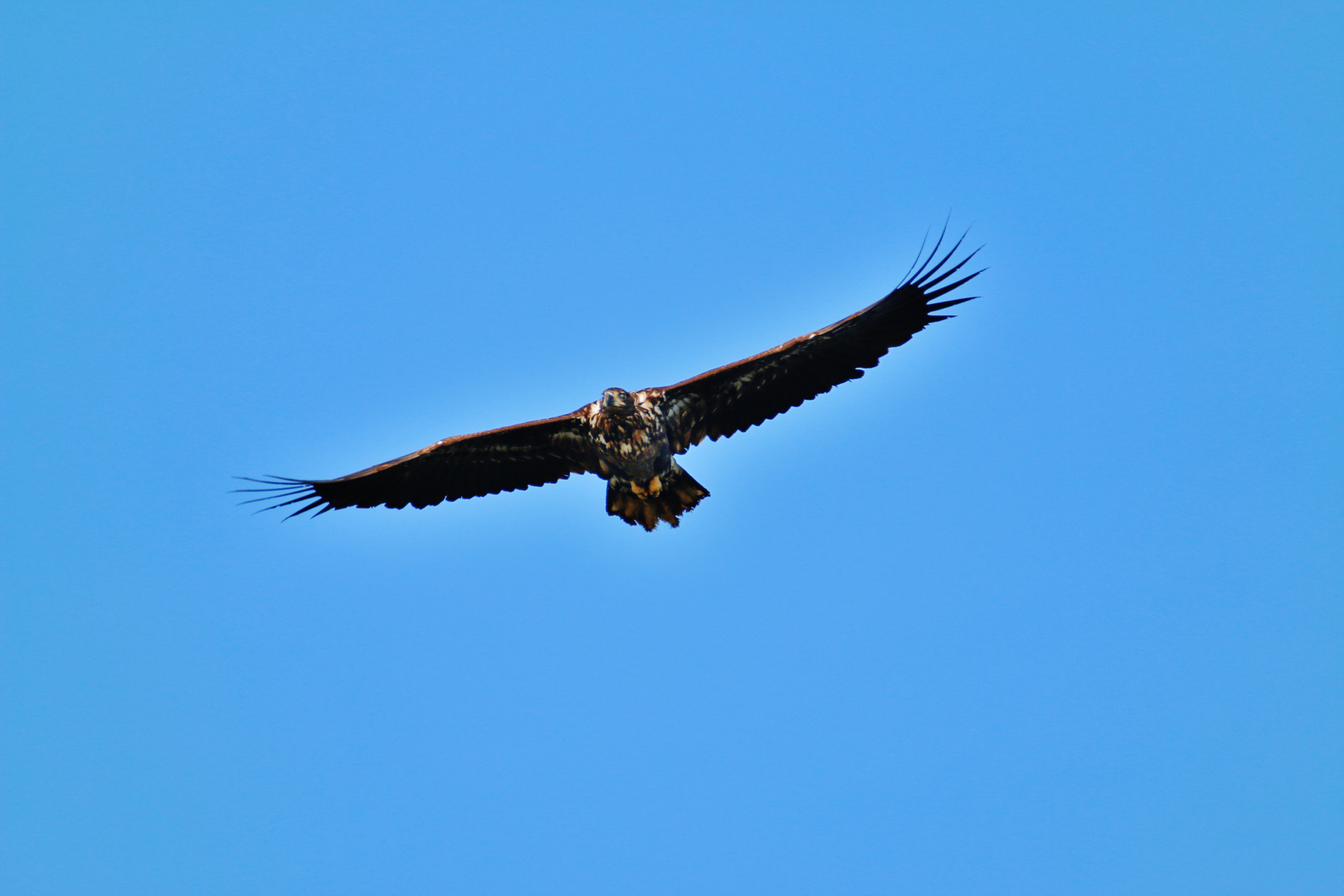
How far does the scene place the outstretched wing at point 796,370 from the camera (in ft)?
43.7

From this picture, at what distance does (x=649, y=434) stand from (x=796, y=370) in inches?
72.4

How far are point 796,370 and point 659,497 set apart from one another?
6.86ft

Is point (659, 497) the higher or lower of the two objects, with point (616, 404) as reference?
lower

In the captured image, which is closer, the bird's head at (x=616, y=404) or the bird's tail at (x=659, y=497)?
the bird's head at (x=616, y=404)

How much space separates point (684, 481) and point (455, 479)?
110 inches

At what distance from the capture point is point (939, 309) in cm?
1338

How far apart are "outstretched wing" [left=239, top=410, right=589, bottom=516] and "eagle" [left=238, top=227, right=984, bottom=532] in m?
0.01

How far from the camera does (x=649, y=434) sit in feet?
44.4

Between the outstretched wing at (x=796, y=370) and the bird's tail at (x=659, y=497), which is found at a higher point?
the outstretched wing at (x=796, y=370)

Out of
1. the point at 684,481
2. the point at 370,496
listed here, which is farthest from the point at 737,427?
the point at 370,496

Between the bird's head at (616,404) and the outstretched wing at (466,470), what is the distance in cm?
72

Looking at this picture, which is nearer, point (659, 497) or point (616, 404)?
point (616, 404)

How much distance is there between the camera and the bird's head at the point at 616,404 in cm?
1340

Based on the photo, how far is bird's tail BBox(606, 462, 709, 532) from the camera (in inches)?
547
